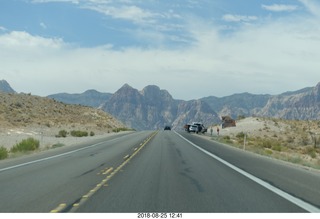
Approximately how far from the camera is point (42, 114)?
98.4 m

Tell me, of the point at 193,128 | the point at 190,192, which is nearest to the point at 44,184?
the point at 190,192

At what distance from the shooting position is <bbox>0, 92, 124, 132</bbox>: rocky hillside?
79.8 meters

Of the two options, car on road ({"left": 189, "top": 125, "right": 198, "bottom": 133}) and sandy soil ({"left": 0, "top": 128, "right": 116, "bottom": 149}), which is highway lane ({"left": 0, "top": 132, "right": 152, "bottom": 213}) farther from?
car on road ({"left": 189, "top": 125, "right": 198, "bottom": 133})

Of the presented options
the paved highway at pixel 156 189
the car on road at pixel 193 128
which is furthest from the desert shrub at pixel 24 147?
the car on road at pixel 193 128

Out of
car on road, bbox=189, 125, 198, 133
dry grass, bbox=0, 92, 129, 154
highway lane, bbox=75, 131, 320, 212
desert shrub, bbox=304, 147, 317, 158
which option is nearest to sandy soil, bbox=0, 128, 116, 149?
dry grass, bbox=0, 92, 129, 154

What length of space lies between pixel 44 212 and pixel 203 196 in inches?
154

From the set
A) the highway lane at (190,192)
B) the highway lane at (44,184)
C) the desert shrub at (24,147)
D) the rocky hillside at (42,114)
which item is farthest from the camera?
the rocky hillside at (42,114)

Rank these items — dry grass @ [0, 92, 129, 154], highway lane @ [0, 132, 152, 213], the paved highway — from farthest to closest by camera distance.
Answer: dry grass @ [0, 92, 129, 154]
highway lane @ [0, 132, 152, 213]
the paved highway

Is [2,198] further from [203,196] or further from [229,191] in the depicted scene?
[229,191]

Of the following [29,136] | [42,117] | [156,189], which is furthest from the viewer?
[42,117]

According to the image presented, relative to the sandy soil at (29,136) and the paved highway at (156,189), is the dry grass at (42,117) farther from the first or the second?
the paved highway at (156,189)

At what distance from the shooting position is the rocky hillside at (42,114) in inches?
3142

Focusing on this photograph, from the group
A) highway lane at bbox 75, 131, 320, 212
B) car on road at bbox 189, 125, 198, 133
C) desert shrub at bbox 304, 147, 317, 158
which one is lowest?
desert shrub at bbox 304, 147, 317, 158

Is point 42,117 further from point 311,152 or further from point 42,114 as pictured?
point 311,152
